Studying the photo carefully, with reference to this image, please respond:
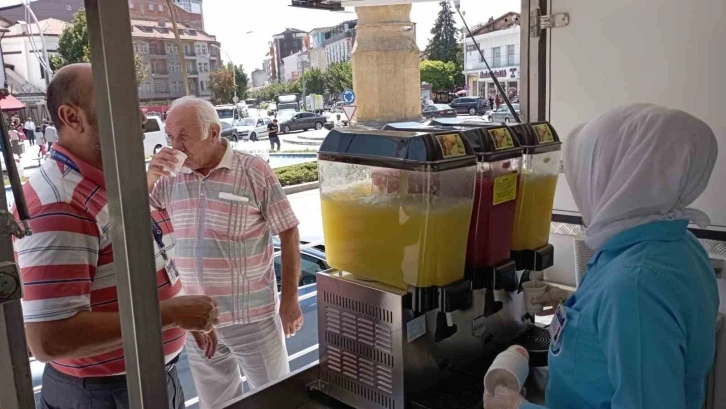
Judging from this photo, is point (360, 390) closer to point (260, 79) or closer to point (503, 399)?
point (503, 399)

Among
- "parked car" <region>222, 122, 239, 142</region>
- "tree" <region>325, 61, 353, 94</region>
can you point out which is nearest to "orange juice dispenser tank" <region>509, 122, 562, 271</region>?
"parked car" <region>222, 122, 239, 142</region>

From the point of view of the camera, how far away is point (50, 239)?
1.30 m

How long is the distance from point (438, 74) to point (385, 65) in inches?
645

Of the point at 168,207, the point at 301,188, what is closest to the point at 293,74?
the point at 301,188

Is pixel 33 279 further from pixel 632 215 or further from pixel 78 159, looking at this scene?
pixel 632 215

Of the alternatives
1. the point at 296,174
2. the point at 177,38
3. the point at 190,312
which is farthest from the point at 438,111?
the point at 190,312

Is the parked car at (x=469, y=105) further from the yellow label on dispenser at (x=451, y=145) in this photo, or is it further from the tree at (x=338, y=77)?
the yellow label on dispenser at (x=451, y=145)

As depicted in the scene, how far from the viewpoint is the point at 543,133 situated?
4.91 ft

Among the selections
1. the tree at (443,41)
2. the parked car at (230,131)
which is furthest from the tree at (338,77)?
the parked car at (230,131)

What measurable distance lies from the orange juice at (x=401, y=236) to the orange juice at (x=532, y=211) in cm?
23

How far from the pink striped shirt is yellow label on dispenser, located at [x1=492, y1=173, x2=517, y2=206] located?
1.19 meters

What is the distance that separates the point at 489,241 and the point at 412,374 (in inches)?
13.9

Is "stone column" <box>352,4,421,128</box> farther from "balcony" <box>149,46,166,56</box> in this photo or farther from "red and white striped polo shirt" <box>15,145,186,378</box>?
"red and white striped polo shirt" <box>15,145,186,378</box>

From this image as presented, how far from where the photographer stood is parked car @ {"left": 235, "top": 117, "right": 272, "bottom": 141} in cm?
1892
